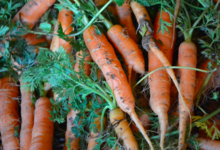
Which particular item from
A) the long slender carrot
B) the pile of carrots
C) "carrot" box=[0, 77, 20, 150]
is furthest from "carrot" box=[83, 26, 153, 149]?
"carrot" box=[0, 77, 20, 150]

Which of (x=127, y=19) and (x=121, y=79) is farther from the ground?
(x=127, y=19)

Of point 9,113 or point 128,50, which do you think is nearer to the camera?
point 128,50

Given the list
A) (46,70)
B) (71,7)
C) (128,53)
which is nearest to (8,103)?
(46,70)

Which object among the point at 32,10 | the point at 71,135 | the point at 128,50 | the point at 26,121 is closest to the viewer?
the point at 128,50

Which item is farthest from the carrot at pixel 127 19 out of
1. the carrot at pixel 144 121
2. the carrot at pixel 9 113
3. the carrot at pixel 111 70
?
the carrot at pixel 9 113

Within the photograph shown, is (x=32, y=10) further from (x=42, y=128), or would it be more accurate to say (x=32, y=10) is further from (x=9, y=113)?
(x=42, y=128)

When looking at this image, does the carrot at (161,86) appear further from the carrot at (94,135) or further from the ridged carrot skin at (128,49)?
the carrot at (94,135)

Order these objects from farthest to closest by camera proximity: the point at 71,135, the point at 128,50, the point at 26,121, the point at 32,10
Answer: the point at 32,10 → the point at 26,121 → the point at 71,135 → the point at 128,50

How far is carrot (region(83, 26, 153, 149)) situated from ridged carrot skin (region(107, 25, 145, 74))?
8 centimetres

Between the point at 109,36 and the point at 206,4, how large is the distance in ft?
2.54

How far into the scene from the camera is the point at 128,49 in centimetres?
146

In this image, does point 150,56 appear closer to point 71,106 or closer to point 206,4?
point 206,4

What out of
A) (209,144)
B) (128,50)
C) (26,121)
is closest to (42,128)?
(26,121)

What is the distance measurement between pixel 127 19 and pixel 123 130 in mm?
909
